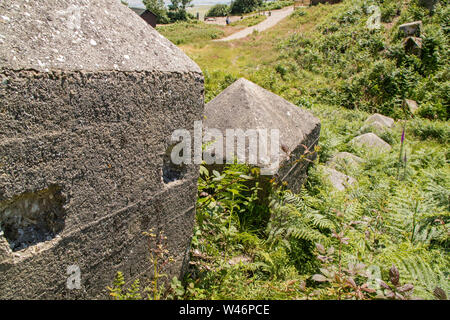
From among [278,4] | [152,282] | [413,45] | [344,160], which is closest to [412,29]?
[413,45]

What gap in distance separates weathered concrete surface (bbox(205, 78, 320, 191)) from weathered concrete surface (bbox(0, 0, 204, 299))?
1268 mm

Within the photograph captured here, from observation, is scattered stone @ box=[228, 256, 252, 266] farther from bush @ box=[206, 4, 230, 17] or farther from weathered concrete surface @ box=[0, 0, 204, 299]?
bush @ box=[206, 4, 230, 17]

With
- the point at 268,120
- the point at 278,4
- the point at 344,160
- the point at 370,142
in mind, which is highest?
the point at 278,4

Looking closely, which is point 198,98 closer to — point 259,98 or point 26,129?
point 26,129

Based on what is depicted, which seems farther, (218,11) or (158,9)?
(218,11)

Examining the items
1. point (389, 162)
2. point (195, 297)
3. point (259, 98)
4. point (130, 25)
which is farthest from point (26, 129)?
point (389, 162)

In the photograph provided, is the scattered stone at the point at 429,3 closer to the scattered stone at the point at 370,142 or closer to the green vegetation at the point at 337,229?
the green vegetation at the point at 337,229

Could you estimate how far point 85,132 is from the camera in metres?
1.35

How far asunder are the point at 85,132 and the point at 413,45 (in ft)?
54.9

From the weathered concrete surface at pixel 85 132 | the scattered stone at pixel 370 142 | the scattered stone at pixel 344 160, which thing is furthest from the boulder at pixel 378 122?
the weathered concrete surface at pixel 85 132

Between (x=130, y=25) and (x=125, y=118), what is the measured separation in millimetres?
539

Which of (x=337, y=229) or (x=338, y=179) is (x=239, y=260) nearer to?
(x=337, y=229)

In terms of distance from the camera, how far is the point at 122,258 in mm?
1730
